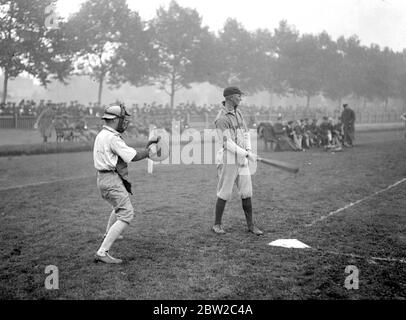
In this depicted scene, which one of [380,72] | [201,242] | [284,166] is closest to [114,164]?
[201,242]

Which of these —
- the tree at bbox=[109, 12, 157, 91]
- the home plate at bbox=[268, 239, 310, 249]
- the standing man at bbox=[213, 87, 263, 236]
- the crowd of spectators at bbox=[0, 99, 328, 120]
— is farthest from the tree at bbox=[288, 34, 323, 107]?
the home plate at bbox=[268, 239, 310, 249]

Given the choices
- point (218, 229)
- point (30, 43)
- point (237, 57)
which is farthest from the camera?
point (237, 57)

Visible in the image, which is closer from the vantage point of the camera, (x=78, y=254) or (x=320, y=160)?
(x=78, y=254)

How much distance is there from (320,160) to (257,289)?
1253cm

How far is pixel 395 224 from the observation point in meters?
6.98

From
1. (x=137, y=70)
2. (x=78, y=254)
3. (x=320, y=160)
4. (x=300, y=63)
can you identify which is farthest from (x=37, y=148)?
(x=300, y=63)

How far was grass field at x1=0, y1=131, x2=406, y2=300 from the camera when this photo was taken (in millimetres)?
4426

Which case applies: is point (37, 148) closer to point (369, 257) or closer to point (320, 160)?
point (320, 160)

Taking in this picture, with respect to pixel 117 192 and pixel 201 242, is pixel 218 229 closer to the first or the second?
pixel 201 242

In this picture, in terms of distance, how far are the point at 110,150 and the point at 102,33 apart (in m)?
34.1

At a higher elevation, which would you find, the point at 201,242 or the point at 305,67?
the point at 305,67

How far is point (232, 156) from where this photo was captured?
643cm
